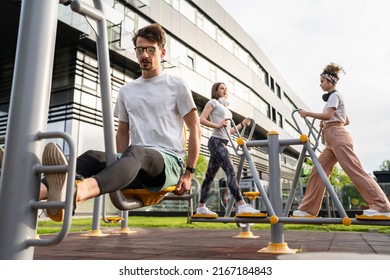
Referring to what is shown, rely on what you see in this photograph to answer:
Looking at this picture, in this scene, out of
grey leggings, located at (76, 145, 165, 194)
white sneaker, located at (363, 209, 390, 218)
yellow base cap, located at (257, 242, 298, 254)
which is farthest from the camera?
yellow base cap, located at (257, 242, 298, 254)

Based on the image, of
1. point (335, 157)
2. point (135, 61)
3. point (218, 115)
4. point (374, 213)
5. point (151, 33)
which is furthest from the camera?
point (135, 61)

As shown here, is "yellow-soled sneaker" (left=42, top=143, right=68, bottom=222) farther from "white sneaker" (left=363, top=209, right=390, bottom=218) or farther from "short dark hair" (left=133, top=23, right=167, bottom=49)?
"white sneaker" (left=363, top=209, right=390, bottom=218)

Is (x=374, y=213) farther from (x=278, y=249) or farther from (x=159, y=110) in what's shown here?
(x=159, y=110)

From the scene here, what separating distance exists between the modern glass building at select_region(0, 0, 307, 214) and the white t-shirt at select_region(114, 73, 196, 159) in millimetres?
6292

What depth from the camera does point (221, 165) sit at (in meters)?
4.36

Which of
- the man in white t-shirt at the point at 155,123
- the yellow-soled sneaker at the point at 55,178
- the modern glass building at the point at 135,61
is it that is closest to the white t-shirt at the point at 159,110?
the man in white t-shirt at the point at 155,123

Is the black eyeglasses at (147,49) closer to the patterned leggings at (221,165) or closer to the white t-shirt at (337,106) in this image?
the white t-shirt at (337,106)

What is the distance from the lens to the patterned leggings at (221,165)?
14.0 feet

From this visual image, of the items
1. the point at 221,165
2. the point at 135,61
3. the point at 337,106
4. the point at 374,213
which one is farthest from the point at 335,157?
the point at 135,61

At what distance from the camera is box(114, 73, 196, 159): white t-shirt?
220cm

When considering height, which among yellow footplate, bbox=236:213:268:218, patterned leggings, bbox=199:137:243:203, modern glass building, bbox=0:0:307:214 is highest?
modern glass building, bbox=0:0:307:214

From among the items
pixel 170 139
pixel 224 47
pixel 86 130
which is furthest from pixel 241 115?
pixel 170 139

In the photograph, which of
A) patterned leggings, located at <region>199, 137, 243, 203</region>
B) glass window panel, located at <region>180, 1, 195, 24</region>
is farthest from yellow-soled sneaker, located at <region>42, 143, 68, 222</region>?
glass window panel, located at <region>180, 1, 195, 24</region>

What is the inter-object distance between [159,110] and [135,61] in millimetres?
12478
